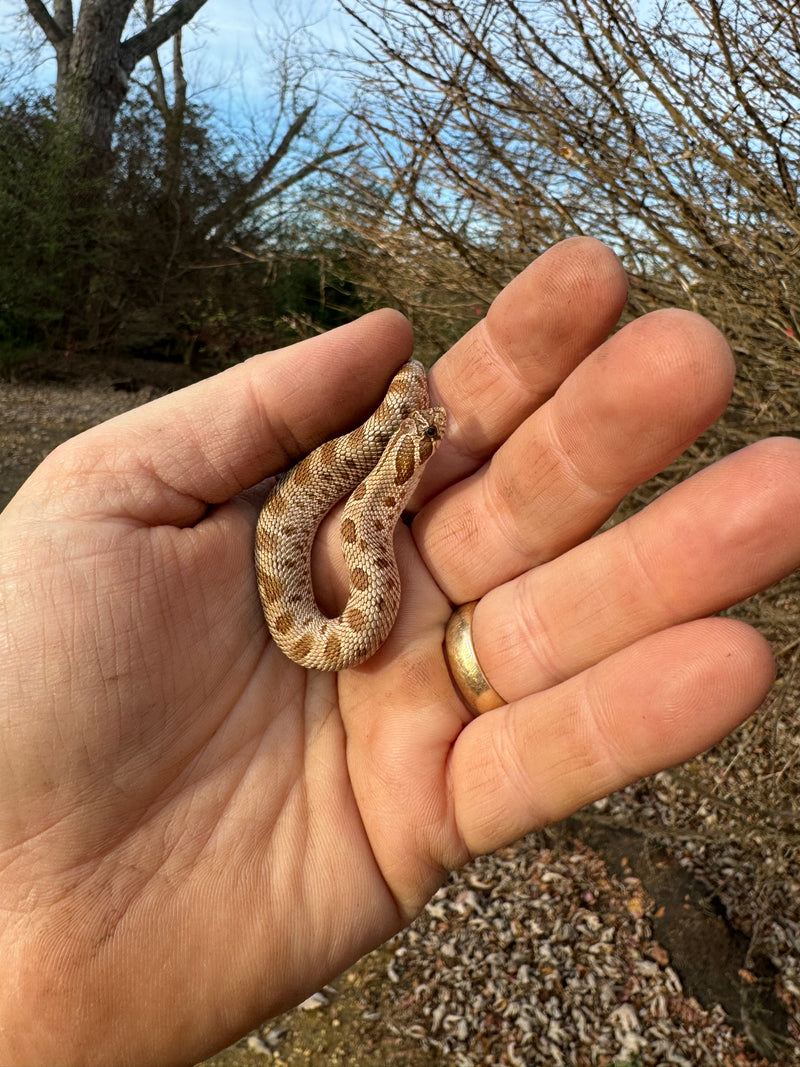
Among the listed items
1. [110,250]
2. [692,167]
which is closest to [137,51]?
[110,250]

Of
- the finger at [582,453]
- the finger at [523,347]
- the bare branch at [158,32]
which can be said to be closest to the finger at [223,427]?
the finger at [523,347]

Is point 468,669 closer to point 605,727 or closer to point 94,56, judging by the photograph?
point 605,727

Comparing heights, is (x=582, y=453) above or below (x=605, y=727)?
above

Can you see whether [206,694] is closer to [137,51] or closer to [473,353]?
[473,353]

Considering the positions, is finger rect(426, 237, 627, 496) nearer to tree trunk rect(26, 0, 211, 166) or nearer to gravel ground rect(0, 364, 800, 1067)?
gravel ground rect(0, 364, 800, 1067)

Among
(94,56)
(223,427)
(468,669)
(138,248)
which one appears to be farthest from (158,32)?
(468,669)

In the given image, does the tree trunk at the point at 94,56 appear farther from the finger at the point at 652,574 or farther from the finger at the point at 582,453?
the finger at the point at 652,574
